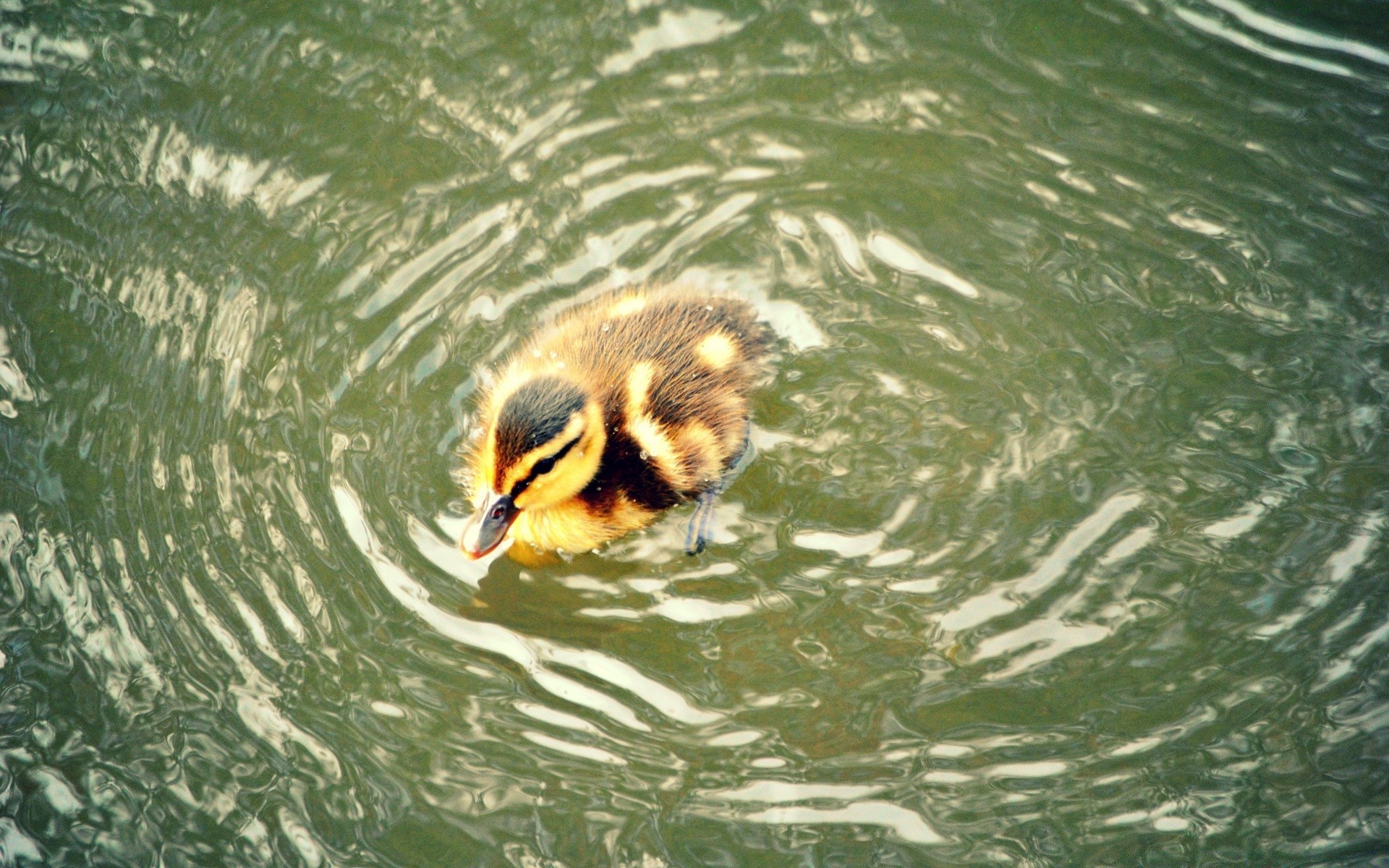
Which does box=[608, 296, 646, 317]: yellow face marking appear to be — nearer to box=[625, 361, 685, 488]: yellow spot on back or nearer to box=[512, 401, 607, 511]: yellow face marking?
box=[625, 361, 685, 488]: yellow spot on back

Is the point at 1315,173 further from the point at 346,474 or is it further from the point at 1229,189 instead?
the point at 346,474

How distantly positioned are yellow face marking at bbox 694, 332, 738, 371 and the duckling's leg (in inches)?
7.6

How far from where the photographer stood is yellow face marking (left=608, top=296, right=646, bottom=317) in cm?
323

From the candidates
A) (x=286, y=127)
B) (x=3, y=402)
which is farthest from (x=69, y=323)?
(x=286, y=127)

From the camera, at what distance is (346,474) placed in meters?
3.02

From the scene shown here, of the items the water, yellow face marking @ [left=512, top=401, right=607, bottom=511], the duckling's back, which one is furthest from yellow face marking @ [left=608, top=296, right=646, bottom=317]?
yellow face marking @ [left=512, top=401, right=607, bottom=511]

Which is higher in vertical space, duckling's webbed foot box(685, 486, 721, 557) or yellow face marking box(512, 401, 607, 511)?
yellow face marking box(512, 401, 607, 511)

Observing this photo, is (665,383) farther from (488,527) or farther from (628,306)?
(488,527)

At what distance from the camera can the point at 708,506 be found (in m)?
3.05

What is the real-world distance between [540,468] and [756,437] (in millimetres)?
689

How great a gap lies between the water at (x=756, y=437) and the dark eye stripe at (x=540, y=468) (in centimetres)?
32

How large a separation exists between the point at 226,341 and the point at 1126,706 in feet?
7.93

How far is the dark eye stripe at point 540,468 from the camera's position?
2715 mm

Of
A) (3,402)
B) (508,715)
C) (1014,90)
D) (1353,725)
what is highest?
(1014,90)
